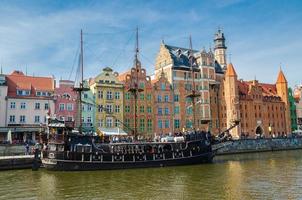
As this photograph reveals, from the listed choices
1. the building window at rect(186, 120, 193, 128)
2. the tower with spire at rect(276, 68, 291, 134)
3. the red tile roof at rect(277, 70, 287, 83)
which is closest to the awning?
the building window at rect(186, 120, 193, 128)

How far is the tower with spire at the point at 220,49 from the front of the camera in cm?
9888

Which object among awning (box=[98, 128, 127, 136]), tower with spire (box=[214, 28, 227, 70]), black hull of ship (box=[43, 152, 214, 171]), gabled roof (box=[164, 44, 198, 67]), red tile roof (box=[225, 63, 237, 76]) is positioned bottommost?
black hull of ship (box=[43, 152, 214, 171])

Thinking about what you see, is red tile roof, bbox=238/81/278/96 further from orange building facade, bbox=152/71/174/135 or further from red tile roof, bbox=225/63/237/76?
orange building facade, bbox=152/71/174/135

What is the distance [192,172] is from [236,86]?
4856 cm

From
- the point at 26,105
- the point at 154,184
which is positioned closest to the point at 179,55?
the point at 26,105

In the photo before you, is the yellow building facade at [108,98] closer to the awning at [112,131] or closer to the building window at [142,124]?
the awning at [112,131]

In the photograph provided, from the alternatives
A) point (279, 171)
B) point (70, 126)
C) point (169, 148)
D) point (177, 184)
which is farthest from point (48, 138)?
point (279, 171)

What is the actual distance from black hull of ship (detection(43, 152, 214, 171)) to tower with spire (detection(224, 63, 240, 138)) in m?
36.2

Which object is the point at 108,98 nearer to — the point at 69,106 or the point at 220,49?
the point at 69,106

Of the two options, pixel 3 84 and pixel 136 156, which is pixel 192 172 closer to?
pixel 136 156

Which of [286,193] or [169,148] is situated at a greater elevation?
[169,148]

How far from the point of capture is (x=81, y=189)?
28375mm

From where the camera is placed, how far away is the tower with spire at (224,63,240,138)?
266 feet

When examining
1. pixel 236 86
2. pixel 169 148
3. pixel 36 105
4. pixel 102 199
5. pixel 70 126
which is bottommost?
pixel 102 199
